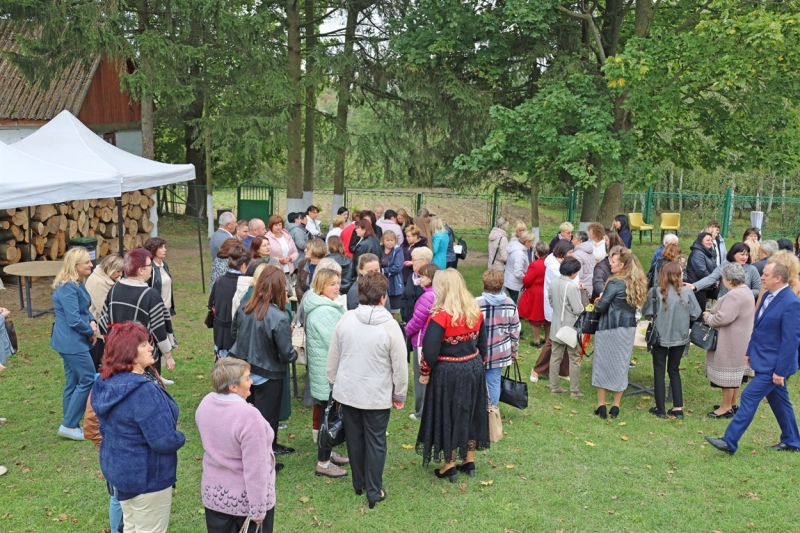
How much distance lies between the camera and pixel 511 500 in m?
5.54

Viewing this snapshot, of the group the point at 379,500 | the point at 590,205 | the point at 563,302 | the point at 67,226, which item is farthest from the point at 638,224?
the point at 379,500

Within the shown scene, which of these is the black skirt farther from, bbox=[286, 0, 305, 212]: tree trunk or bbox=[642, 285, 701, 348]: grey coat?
bbox=[286, 0, 305, 212]: tree trunk

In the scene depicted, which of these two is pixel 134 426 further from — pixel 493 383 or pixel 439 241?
pixel 439 241

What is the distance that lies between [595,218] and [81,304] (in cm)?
1197

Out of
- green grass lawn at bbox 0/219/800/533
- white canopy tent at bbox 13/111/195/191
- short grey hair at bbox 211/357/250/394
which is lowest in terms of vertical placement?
green grass lawn at bbox 0/219/800/533

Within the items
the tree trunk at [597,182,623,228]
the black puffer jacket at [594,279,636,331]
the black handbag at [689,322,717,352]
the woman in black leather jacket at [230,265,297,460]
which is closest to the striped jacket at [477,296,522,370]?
the black puffer jacket at [594,279,636,331]

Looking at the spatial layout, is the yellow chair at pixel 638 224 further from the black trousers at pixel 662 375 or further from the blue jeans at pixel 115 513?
the blue jeans at pixel 115 513

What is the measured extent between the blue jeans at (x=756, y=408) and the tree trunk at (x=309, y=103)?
13.0m

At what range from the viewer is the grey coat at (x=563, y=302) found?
7761 mm

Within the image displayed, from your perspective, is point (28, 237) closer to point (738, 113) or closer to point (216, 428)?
point (216, 428)

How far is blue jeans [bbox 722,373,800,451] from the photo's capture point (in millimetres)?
6336

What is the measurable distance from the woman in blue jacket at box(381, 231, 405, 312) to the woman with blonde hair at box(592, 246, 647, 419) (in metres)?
2.84

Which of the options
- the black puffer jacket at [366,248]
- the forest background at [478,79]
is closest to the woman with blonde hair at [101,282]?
the black puffer jacket at [366,248]

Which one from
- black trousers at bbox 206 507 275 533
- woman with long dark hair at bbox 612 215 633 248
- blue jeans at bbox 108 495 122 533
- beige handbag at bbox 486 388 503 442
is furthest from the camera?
woman with long dark hair at bbox 612 215 633 248
